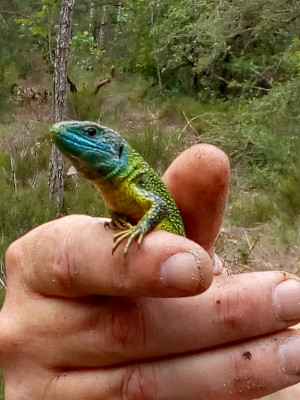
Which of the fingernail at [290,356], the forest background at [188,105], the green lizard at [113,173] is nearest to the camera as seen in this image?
the green lizard at [113,173]

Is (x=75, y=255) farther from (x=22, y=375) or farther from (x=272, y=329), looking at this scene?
(x=272, y=329)

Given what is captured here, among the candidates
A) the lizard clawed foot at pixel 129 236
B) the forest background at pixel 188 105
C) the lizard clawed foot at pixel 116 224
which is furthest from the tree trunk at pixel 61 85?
the lizard clawed foot at pixel 129 236

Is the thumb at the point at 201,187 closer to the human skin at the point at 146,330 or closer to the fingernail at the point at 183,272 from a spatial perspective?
the human skin at the point at 146,330

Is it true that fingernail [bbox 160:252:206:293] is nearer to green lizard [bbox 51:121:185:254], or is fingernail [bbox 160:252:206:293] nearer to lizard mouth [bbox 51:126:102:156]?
green lizard [bbox 51:121:185:254]

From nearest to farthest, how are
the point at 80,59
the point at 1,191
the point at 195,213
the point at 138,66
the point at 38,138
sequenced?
the point at 195,213 < the point at 1,191 < the point at 38,138 < the point at 138,66 < the point at 80,59

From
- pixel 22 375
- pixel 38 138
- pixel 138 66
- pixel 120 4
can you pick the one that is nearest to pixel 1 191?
pixel 38 138

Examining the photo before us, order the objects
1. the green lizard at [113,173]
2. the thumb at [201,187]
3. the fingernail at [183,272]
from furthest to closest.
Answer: the thumb at [201,187] → the green lizard at [113,173] → the fingernail at [183,272]

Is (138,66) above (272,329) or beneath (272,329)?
beneath
